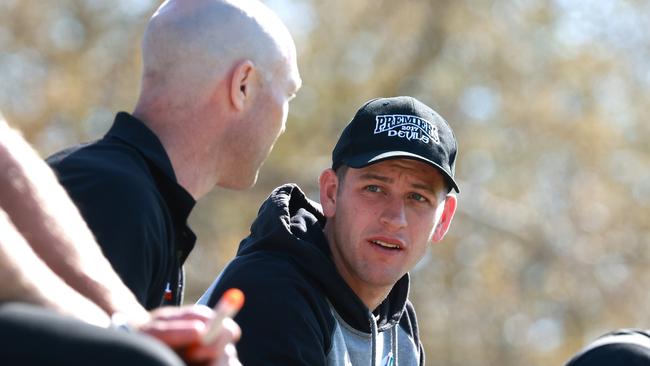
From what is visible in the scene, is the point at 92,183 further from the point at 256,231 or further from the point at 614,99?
the point at 614,99

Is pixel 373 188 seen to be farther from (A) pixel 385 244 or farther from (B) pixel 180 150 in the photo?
(B) pixel 180 150

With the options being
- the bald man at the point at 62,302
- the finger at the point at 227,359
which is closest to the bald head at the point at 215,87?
the bald man at the point at 62,302

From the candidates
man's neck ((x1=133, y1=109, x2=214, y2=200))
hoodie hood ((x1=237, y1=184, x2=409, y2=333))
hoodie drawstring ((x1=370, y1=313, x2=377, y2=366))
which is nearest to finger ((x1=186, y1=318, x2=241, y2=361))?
man's neck ((x1=133, y1=109, x2=214, y2=200))

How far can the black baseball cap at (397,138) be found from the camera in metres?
4.57

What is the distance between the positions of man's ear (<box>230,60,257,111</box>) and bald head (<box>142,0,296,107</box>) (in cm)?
3

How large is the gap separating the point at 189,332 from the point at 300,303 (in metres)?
1.88

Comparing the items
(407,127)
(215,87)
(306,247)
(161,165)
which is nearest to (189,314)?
(161,165)

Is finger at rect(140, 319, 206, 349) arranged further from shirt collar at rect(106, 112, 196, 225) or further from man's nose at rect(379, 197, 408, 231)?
man's nose at rect(379, 197, 408, 231)

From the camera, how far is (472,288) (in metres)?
19.3

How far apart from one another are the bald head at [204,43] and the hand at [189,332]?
1.62 metres

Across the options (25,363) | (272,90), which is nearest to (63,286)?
(25,363)

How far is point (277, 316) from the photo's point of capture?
418 cm

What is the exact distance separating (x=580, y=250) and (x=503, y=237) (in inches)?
42.9

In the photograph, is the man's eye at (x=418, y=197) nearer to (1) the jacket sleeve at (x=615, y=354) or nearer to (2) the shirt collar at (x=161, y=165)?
(1) the jacket sleeve at (x=615, y=354)
